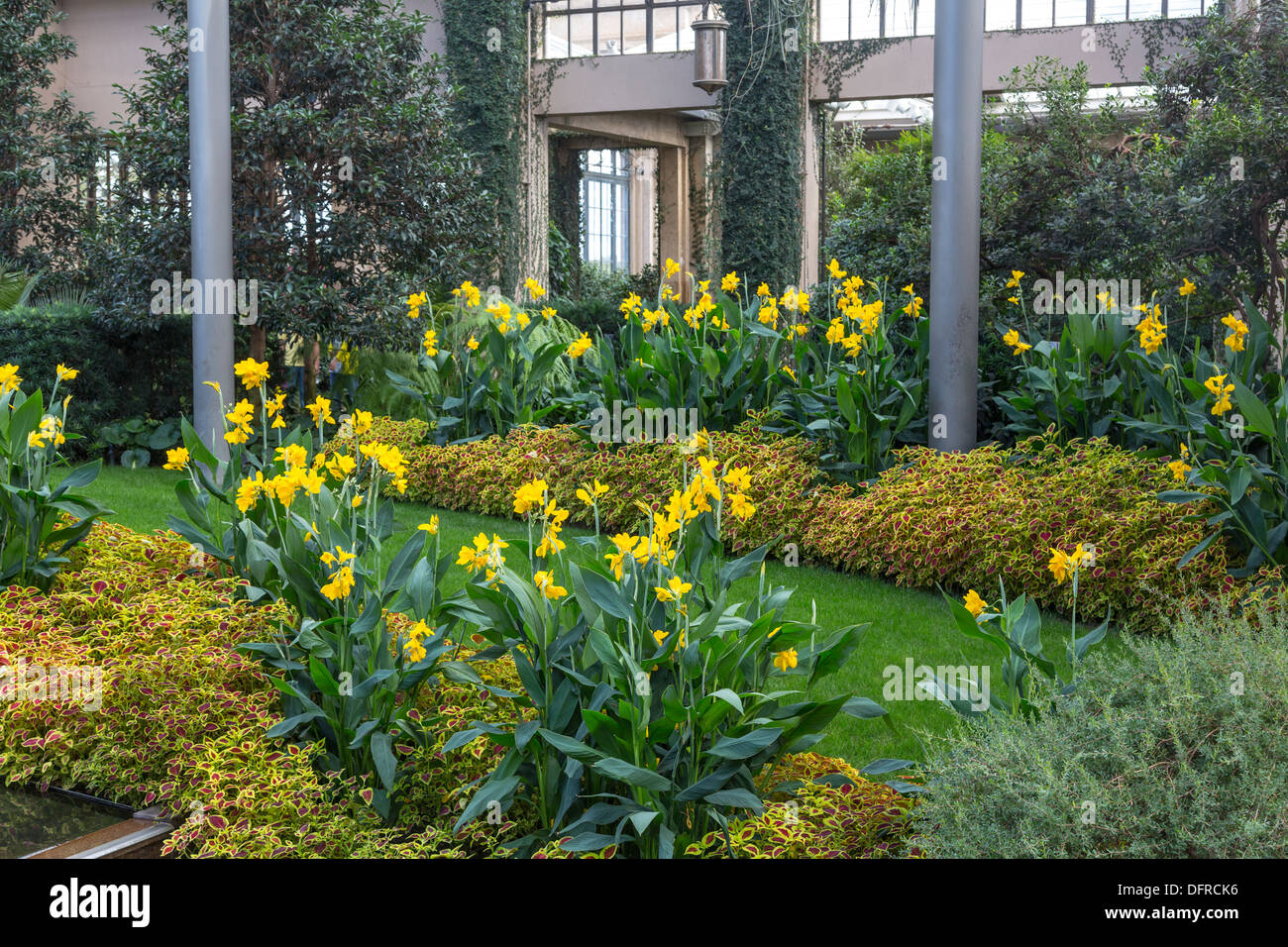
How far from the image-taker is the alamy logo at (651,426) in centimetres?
668

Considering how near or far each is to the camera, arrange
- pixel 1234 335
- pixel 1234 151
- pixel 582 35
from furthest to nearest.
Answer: pixel 582 35, pixel 1234 151, pixel 1234 335

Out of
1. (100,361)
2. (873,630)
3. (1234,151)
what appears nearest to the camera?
(873,630)

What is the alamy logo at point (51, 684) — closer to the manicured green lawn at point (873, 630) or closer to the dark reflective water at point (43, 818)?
the dark reflective water at point (43, 818)

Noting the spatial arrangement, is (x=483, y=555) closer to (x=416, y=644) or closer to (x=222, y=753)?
(x=416, y=644)

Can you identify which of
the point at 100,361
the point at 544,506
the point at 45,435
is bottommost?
the point at 544,506

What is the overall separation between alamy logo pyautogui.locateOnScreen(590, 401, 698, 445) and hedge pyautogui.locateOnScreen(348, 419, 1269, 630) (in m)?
0.09

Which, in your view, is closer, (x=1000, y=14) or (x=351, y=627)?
(x=351, y=627)

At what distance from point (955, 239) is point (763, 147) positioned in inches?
275

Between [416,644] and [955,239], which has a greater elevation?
[955,239]

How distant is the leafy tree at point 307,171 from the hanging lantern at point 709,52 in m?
3.42

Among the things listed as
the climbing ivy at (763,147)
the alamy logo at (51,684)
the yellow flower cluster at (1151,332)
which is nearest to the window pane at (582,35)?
the climbing ivy at (763,147)

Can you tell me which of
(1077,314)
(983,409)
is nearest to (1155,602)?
(1077,314)

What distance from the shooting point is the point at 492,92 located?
12.5 meters

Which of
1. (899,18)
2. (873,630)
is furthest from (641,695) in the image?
(899,18)
